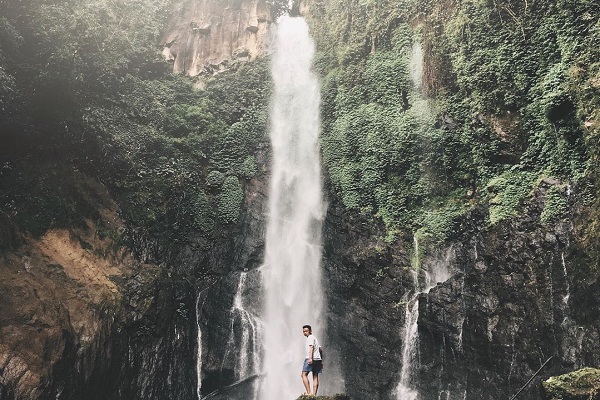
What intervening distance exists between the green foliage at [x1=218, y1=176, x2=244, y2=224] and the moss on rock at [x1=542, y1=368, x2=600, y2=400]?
42.6 ft

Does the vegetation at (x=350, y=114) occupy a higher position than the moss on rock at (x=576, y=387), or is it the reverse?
the vegetation at (x=350, y=114)

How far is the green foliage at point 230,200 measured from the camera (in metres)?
17.2

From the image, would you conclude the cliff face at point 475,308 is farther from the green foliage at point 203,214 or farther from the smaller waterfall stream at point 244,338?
the green foliage at point 203,214

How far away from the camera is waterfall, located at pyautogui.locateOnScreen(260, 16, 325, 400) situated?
49.1 feet

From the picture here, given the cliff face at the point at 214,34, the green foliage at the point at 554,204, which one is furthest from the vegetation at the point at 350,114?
the cliff face at the point at 214,34

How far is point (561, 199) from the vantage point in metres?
11.2

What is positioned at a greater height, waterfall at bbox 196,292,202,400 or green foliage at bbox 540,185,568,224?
green foliage at bbox 540,185,568,224

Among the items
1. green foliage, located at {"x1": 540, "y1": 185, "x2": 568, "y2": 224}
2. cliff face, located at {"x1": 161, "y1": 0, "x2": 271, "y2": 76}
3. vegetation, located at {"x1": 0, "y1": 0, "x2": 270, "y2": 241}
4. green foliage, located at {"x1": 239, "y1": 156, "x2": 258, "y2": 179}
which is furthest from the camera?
cliff face, located at {"x1": 161, "y1": 0, "x2": 271, "y2": 76}

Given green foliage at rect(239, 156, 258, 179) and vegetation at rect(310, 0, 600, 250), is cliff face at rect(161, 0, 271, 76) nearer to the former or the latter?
vegetation at rect(310, 0, 600, 250)

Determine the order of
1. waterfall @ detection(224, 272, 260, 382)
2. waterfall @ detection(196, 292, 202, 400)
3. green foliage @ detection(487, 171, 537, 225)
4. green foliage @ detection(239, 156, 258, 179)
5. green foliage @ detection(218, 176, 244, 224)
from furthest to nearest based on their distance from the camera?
green foliage @ detection(239, 156, 258, 179) → green foliage @ detection(218, 176, 244, 224) → waterfall @ detection(224, 272, 260, 382) → waterfall @ detection(196, 292, 202, 400) → green foliage @ detection(487, 171, 537, 225)

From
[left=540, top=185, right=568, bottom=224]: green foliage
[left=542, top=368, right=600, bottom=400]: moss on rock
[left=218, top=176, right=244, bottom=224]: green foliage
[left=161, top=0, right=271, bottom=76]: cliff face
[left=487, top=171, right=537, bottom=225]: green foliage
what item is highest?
[left=161, top=0, right=271, bottom=76]: cliff face

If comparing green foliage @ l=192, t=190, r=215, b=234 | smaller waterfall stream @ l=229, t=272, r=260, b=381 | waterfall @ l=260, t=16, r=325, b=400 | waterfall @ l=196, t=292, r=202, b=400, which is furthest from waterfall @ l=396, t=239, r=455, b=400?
green foliage @ l=192, t=190, r=215, b=234

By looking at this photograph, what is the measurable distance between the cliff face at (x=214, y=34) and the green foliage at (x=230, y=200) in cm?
622

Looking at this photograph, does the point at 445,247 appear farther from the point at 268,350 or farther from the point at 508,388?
the point at 268,350
